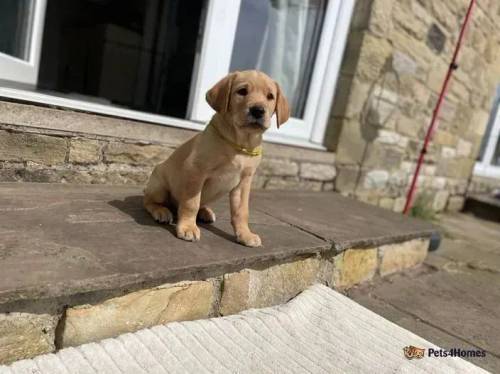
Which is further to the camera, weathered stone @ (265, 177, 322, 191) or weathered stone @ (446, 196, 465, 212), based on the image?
weathered stone @ (446, 196, 465, 212)

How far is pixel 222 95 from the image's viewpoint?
1694mm

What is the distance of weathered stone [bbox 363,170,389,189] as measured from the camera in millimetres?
4258

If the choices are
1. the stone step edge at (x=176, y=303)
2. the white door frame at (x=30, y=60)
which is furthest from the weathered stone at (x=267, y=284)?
the white door frame at (x=30, y=60)

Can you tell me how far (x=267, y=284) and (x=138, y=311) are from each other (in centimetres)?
66

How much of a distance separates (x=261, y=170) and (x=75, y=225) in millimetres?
1836

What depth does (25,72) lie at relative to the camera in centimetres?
237

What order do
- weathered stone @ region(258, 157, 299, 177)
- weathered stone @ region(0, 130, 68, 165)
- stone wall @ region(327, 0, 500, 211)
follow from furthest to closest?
1. stone wall @ region(327, 0, 500, 211)
2. weathered stone @ region(258, 157, 299, 177)
3. weathered stone @ region(0, 130, 68, 165)

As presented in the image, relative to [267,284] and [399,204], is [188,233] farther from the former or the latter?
[399,204]

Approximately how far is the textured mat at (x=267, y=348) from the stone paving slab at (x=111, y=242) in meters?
0.19

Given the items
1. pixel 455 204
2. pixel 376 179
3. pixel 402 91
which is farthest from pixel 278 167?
pixel 455 204

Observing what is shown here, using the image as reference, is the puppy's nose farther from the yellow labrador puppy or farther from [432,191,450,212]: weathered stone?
[432,191,450,212]: weathered stone

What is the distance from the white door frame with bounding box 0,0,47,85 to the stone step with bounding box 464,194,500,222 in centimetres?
672

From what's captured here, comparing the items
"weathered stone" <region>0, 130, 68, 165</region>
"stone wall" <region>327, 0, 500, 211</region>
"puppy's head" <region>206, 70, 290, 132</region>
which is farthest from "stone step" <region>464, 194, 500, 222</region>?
"weathered stone" <region>0, 130, 68, 165</region>

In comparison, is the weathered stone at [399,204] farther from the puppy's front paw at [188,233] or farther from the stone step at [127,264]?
the puppy's front paw at [188,233]
